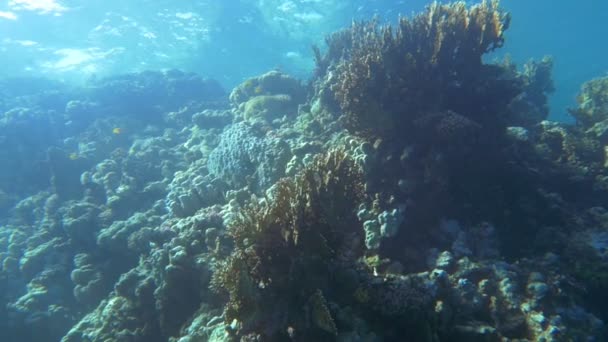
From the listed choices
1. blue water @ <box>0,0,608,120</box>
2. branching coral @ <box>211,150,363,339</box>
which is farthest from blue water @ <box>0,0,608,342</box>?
blue water @ <box>0,0,608,120</box>

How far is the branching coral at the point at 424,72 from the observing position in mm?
6871

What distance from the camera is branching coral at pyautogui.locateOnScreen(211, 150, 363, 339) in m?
3.83

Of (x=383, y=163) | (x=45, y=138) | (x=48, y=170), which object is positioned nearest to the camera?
(x=383, y=163)

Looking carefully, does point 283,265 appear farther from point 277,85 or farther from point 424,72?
point 277,85

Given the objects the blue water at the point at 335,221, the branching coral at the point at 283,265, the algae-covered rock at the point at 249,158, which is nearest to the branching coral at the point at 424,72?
the blue water at the point at 335,221

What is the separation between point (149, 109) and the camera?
20.3 metres

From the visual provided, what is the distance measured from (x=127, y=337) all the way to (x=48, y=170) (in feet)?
41.2

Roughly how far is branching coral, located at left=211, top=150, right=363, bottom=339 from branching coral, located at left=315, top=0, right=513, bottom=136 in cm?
275

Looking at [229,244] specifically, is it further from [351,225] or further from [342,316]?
[342,316]

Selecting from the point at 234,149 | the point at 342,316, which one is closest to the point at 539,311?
the point at 342,316

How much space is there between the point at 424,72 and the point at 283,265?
5113 millimetres

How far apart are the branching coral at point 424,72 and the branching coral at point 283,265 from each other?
2.75 meters

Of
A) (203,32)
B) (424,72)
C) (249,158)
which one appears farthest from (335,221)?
(203,32)

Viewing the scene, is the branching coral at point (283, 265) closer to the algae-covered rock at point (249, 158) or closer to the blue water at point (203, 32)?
the algae-covered rock at point (249, 158)
